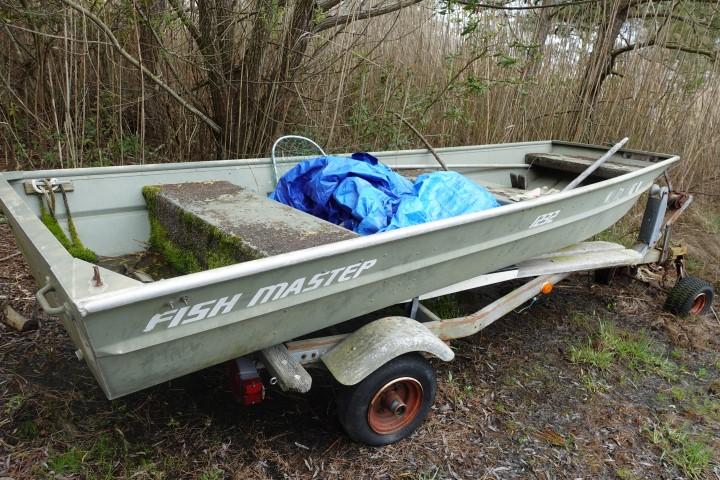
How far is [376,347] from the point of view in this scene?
5.67 ft

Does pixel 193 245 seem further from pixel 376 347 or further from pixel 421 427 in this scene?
pixel 421 427

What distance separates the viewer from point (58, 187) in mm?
2111

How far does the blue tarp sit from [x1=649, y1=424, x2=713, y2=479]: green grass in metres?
1.26

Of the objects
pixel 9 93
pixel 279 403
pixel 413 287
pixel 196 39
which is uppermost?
pixel 196 39

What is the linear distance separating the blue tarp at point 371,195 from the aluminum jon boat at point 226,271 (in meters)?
0.30

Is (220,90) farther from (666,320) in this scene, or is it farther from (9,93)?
(666,320)

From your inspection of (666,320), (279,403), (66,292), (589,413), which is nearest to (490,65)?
(666,320)

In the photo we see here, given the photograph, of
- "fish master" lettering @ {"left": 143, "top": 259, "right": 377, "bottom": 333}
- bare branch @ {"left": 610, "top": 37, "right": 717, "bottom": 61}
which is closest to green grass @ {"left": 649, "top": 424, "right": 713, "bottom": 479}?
"fish master" lettering @ {"left": 143, "top": 259, "right": 377, "bottom": 333}

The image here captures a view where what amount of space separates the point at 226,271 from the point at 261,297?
0.59 feet

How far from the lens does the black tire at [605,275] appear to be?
3.38 meters

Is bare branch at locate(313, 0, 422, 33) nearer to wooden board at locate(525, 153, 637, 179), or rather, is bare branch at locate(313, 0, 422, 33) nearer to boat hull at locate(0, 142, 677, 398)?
wooden board at locate(525, 153, 637, 179)

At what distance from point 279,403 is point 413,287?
0.78 metres

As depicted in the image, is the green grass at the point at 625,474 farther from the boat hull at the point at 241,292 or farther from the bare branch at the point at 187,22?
the bare branch at the point at 187,22

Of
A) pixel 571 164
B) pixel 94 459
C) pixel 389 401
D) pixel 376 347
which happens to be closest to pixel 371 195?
pixel 376 347
